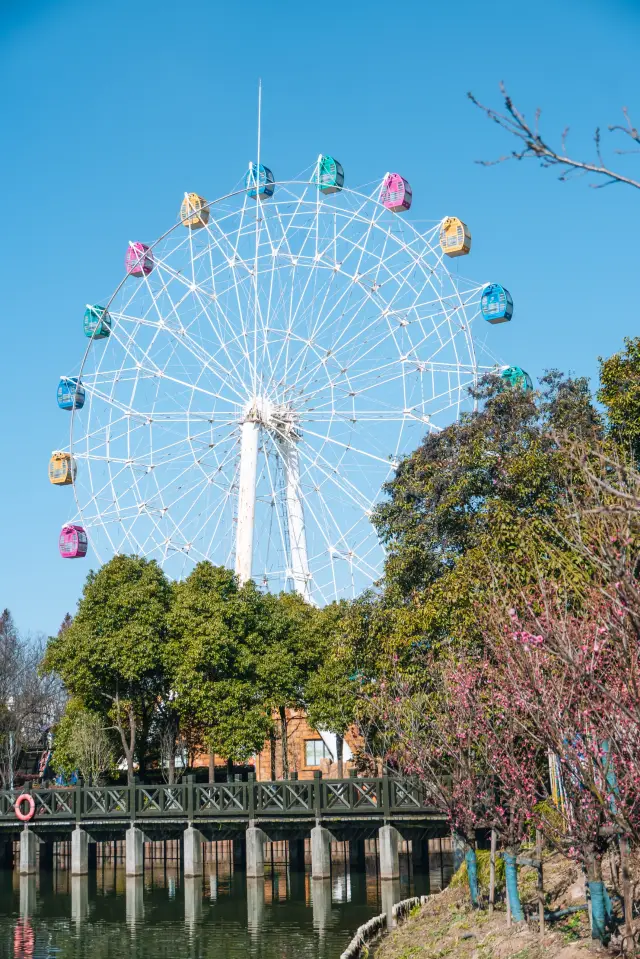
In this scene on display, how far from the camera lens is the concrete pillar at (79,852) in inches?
1496

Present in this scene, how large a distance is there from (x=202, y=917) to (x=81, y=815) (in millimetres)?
9337

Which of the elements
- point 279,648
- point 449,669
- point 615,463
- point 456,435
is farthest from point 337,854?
point 615,463

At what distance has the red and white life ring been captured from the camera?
3861 cm

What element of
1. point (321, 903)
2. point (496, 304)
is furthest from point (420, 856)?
point (496, 304)

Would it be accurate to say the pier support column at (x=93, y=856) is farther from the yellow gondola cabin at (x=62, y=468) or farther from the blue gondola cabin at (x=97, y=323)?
the blue gondola cabin at (x=97, y=323)

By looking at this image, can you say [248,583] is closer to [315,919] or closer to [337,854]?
[337,854]

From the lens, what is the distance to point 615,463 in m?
7.04

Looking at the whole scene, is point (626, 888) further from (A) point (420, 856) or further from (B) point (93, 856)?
(B) point (93, 856)

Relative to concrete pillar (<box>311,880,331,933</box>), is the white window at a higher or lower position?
higher

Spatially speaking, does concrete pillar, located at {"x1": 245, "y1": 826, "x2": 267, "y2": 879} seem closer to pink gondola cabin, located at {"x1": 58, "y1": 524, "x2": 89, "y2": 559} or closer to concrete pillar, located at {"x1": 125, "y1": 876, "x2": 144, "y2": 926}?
concrete pillar, located at {"x1": 125, "y1": 876, "x2": 144, "y2": 926}

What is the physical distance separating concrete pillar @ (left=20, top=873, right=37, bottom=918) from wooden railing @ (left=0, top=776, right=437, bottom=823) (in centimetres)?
202

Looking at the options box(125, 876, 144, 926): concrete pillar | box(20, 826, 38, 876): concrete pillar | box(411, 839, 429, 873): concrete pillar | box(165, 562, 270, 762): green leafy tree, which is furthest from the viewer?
box(165, 562, 270, 762): green leafy tree

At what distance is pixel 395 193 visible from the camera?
148ft

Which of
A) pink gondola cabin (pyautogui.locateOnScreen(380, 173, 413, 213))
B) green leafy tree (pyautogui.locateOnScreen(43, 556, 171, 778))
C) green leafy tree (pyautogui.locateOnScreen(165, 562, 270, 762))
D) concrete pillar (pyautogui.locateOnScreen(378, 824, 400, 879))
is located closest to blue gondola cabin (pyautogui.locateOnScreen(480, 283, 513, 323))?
A: pink gondola cabin (pyautogui.locateOnScreen(380, 173, 413, 213))
